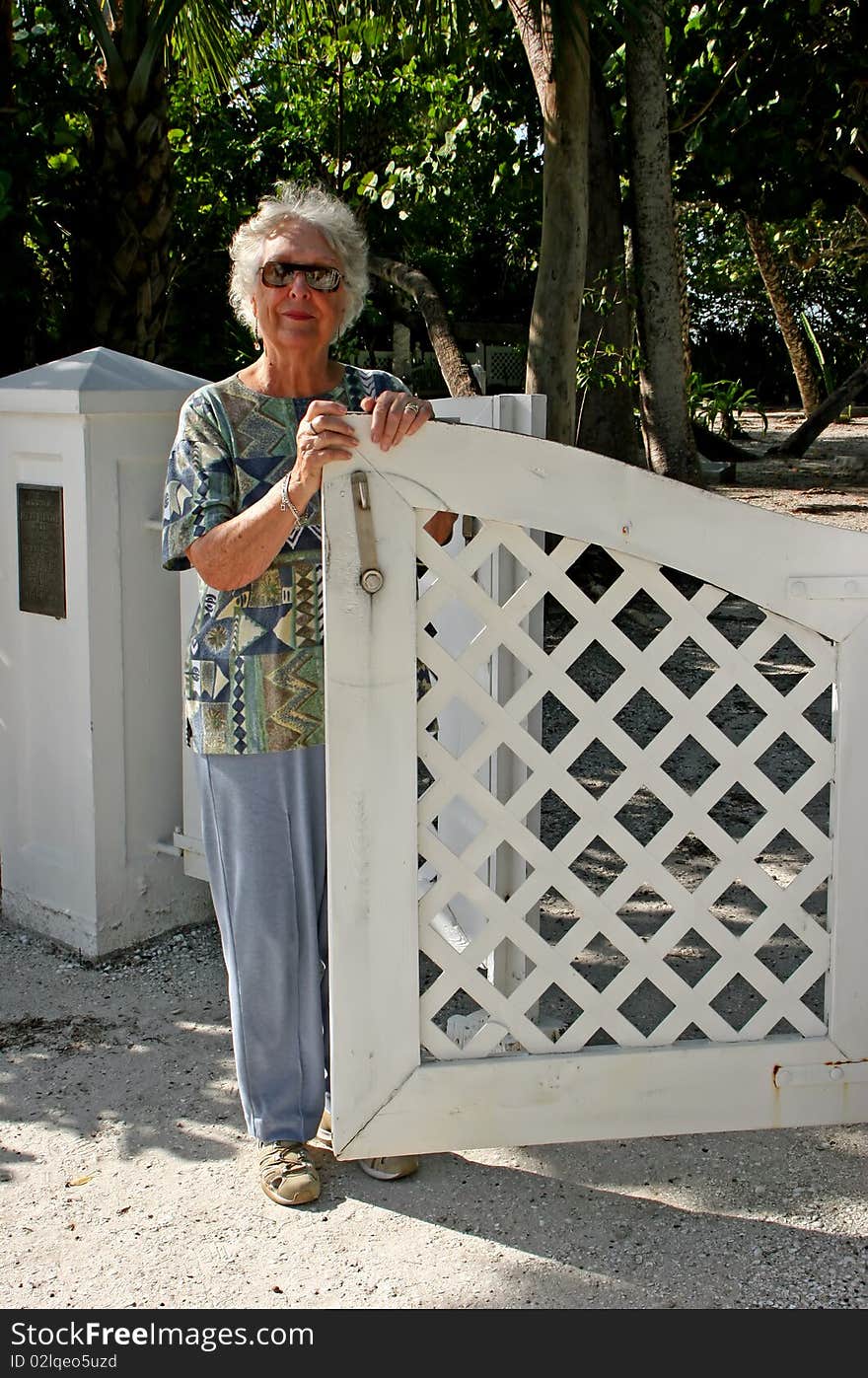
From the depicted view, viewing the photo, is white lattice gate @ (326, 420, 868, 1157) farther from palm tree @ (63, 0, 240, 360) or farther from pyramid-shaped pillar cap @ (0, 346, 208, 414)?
palm tree @ (63, 0, 240, 360)

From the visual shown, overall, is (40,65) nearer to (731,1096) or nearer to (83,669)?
(83,669)

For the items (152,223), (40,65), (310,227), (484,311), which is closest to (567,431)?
(152,223)

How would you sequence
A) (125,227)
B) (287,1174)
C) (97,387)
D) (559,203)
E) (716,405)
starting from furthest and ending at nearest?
(716,405)
(559,203)
(125,227)
(97,387)
(287,1174)

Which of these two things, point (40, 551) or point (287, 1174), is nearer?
point (287, 1174)


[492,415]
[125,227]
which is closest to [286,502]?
[492,415]

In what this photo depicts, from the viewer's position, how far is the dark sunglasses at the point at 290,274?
2.93 m

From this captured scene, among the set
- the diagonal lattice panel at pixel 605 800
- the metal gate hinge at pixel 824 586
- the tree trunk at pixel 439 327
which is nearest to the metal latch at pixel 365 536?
the diagonal lattice panel at pixel 605 800

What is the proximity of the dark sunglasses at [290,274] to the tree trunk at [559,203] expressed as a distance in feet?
16.1

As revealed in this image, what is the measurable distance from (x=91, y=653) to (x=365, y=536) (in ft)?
5.36

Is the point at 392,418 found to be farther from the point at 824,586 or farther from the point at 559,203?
the point at 559,203

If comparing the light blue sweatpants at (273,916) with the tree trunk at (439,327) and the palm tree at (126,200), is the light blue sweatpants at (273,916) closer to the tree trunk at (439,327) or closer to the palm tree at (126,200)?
the palm tree at (126,200)

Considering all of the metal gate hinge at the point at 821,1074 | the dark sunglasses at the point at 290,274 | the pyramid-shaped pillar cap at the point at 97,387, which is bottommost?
the metal gate hinge at the point at 821,1074

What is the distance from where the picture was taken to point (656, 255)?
27.7 ft

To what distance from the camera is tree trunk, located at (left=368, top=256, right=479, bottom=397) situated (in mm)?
10535
